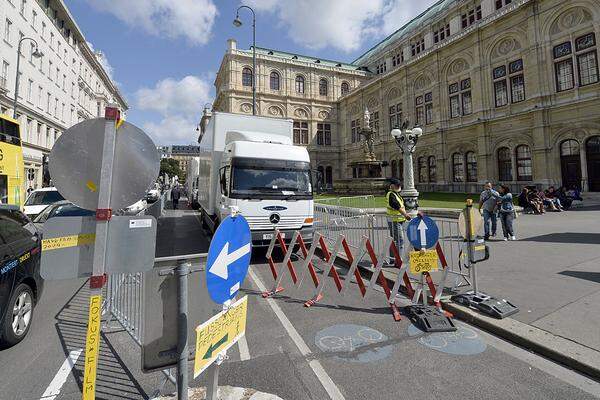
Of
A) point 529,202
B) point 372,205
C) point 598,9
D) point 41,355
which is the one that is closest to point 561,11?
point 598,9

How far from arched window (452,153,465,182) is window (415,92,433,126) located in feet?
19.9

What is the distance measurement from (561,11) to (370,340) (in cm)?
3355

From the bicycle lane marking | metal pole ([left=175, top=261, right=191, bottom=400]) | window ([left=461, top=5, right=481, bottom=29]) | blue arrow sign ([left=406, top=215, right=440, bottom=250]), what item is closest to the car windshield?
the bicycle lane marking

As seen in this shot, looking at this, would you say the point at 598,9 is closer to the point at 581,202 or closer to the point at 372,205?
the point at 581,202

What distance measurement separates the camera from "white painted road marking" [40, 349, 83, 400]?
2926mm

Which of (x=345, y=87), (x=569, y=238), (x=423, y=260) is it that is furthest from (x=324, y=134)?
(x=423, y=260)

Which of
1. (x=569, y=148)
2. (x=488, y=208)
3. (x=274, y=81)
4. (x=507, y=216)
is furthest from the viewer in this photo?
(x=274, y=81)

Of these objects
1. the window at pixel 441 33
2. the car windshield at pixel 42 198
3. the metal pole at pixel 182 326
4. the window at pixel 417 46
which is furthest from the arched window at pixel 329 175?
the metal pole at pixel 182 326

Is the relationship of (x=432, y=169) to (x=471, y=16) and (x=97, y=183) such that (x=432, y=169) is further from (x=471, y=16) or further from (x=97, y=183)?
(x=97, y=183)

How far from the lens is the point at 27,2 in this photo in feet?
101

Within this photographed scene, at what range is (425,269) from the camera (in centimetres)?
471

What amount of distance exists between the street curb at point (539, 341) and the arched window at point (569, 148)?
91.5 ft

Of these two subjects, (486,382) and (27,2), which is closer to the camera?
(486,382)

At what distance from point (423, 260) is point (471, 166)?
3273cm
